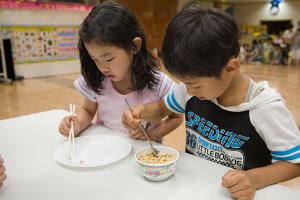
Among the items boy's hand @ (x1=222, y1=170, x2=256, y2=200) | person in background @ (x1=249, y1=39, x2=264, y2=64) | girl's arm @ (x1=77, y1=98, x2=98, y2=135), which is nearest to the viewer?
boy's hand @ (x1=222, y1=170, x2=256, y2=200)

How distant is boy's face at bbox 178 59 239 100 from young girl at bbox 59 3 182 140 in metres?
0.27

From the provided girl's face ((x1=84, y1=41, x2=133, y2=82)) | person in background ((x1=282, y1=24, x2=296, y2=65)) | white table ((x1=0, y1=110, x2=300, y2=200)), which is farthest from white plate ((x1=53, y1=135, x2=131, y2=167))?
person in background ((x1=282, y1=24, x2=296, y2=65))

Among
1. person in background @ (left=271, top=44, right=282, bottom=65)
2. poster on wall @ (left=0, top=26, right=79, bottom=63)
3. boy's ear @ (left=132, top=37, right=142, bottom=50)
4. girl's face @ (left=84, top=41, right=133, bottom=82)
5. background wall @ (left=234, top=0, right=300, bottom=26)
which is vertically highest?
background wall @ (left=234, top=0, right=300, bottom=26)

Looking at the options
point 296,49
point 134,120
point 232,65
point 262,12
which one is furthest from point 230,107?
point 262,12

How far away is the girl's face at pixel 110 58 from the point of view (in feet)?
2.86

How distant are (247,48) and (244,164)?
27.0 ft

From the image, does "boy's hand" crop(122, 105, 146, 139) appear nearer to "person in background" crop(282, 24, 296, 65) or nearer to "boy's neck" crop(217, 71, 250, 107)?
"boy's neck" crop(217, 71, 250, 107)

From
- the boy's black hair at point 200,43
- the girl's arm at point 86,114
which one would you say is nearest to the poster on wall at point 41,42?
the girl's arm at point 86,114

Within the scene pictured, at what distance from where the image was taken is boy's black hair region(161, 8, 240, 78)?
1.88ft

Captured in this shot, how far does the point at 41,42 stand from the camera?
4723mm

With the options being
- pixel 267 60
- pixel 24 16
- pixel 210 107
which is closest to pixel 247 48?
A: pixel 267 60

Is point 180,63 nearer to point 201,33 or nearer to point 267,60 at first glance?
point 201,33

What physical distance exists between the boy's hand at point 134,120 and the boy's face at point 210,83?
8.0 inches

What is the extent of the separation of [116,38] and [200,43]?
0.38 m
